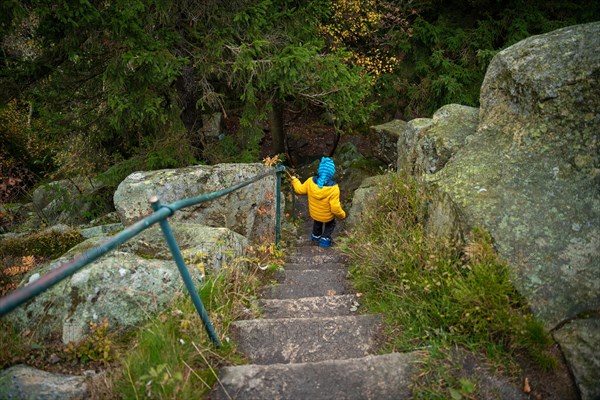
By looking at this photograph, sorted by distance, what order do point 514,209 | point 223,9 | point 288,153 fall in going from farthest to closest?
1. point 288,153
2. point 223,9
3. point 514,209

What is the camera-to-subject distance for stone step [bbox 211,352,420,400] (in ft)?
7.42

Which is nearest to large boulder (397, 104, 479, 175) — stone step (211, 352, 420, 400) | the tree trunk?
stone step (211, 352, 420, 400)

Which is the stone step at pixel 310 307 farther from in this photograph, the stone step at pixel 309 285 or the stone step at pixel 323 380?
the stone step at pixel 323 380

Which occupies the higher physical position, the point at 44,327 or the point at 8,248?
the point at 44,327

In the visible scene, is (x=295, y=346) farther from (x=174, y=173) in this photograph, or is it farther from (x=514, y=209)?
(x=174, y=173)

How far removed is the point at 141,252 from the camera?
379 cm

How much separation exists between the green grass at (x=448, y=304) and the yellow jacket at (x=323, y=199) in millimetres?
2384

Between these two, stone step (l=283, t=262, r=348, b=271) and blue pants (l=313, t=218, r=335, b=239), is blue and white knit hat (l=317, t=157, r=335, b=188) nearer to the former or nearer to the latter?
blue pants (l=313, t=218, r=335, b=239)

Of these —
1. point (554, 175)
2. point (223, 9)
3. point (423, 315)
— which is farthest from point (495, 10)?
point (423, 315)

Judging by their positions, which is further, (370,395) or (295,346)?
(295,346)

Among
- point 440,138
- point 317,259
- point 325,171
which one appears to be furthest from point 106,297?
point 440,138

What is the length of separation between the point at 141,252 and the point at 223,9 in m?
5.19

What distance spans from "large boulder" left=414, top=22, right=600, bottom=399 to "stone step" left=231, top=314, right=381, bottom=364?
131 centimetres

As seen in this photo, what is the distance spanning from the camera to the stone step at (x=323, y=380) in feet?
7.42
